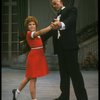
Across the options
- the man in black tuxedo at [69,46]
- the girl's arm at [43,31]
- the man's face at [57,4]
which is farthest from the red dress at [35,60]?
the man's face at [57,4]

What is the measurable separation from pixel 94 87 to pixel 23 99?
1.92m

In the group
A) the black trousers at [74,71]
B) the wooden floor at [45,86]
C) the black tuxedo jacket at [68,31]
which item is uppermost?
the black tuxedo jacket at [68,31]

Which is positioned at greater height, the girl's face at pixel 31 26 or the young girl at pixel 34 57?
Answer: the girl's face at pixel 31 26

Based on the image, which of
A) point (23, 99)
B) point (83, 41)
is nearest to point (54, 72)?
point (83, 41)

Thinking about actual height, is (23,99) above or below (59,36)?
Result: below

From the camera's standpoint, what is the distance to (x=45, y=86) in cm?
855

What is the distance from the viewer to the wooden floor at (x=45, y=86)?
7.18 metres

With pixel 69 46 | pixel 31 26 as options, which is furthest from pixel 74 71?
pixel 31 26

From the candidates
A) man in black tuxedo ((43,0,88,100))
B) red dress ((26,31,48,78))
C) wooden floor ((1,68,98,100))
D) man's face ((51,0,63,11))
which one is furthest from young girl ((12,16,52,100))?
wooden floor ((1,68,98,100))

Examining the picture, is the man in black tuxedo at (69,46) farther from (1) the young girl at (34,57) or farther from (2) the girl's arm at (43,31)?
(1) the young girl at (34,57)

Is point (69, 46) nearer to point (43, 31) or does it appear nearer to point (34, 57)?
point (43, 31)

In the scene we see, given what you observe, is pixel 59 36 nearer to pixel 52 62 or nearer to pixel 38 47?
pixel 38 47

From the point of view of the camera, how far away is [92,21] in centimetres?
1384

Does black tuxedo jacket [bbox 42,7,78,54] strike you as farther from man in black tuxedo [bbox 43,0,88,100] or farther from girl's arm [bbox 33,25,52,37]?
girl's arm [bbox 33,25,52,37]
